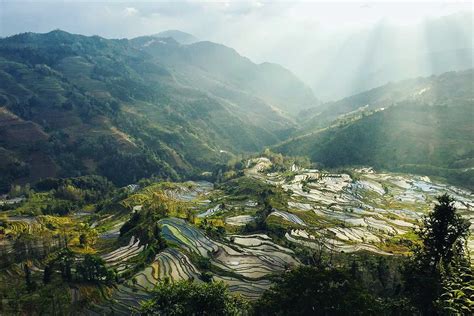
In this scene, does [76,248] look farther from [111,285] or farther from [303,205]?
[303,205]

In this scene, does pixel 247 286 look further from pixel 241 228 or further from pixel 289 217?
pixel 289 217

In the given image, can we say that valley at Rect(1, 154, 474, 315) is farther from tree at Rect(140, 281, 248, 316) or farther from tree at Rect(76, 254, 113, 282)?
tree at Rect(140, 281, 248, 316)

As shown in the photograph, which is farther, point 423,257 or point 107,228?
point 107,228

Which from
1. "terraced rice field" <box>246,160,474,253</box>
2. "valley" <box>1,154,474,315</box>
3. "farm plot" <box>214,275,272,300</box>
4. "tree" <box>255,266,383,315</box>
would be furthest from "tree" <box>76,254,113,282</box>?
"terraced rice field" <box>246,160,474,253</box>

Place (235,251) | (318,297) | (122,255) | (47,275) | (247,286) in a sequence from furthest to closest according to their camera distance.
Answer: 1. (235,251)
2. (122,255)
3. (247,286)
4. (47,275)
5. (318,297)

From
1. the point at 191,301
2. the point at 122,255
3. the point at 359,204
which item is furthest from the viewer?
the point at 359,204

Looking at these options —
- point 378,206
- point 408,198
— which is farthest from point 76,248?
point 408,198

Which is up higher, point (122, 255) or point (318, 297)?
point (318, 297)

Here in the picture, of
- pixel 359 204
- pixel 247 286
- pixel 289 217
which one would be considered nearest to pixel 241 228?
pixel 289 217
